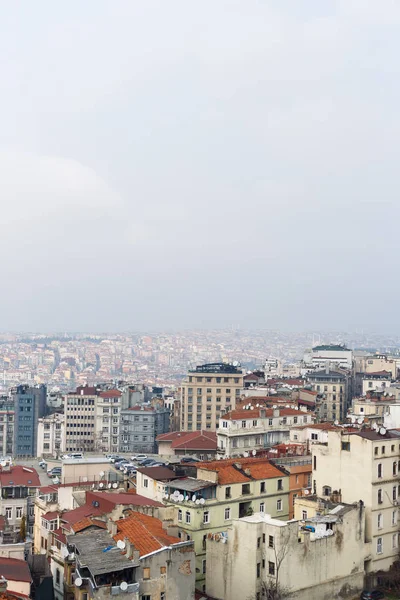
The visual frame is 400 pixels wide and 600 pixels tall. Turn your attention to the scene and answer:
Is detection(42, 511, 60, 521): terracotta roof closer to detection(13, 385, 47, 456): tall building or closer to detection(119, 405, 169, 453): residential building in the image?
detection(119, 405, 169, 453): residential building

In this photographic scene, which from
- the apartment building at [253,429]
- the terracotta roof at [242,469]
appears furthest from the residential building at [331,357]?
the terracotta roof at [242,469]

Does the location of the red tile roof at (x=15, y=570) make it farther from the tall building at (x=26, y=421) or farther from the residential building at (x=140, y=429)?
the tall building at (x=26, y=421)

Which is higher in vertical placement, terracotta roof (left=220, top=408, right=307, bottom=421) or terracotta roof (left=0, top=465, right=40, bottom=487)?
terracotta roof (left=220, top=408, right=307, bottom=421)

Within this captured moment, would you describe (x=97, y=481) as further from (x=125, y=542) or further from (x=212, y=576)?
(x=125, y=542)

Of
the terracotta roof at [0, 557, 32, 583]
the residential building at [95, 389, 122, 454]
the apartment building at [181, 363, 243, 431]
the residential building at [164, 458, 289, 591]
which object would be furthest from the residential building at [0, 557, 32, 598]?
the residential building at [95, 389, 122, 454]

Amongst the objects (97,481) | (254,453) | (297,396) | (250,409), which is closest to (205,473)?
(97,481)

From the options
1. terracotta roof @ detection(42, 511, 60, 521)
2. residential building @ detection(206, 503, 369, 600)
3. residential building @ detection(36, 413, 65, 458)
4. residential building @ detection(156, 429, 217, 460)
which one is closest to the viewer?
residential building @ detection(206, 503, 369, 600)

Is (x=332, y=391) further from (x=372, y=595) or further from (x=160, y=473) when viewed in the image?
(x=372, y=595)
